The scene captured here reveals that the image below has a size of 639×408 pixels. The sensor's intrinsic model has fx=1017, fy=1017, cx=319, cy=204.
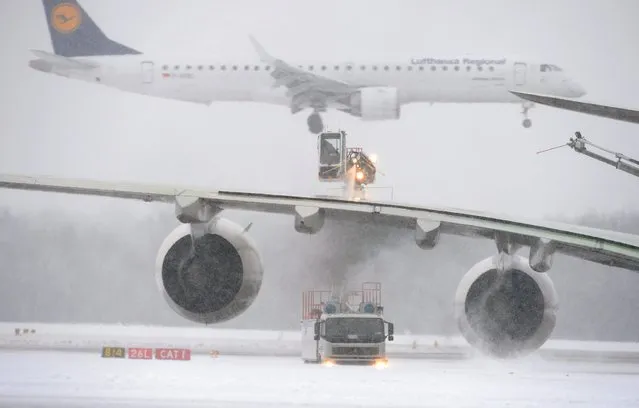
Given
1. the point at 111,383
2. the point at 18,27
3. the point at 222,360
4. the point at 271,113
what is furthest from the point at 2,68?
the point at 111,383

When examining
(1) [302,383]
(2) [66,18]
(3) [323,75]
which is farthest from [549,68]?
(2) [66,18]

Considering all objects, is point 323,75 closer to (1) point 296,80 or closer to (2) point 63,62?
(1) point 296,80

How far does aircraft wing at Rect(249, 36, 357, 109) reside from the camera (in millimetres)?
20891

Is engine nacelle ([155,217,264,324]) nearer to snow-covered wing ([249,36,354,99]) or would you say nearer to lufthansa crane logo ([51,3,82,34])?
snow-covered wing ([249,36,354,99])

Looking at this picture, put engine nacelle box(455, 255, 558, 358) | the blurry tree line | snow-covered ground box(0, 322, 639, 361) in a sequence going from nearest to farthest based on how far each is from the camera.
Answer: engine nacelle box(455, 255, 558, 358) < the blurry tree line < snow-covered ground box(0, 322, 639, 361)

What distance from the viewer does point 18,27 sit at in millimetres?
20047

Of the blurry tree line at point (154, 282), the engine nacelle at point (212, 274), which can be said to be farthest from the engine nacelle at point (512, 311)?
the blurry tree line at point (154, 282)

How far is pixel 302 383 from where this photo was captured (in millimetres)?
13734

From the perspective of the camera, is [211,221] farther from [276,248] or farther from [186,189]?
[276,248]

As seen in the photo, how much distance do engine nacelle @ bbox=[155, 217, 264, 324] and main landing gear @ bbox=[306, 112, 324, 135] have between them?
30.7 feet

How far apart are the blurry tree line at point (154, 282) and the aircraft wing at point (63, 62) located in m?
3.16

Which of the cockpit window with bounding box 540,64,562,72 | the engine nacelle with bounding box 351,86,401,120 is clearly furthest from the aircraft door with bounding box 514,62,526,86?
the engine nacelle with bounding box 351,86,401,120

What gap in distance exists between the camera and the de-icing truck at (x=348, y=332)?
16.6 meters

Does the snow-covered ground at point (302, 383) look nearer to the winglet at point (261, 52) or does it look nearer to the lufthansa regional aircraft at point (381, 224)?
the lufthansa regional aircraft at point (381, 224)
